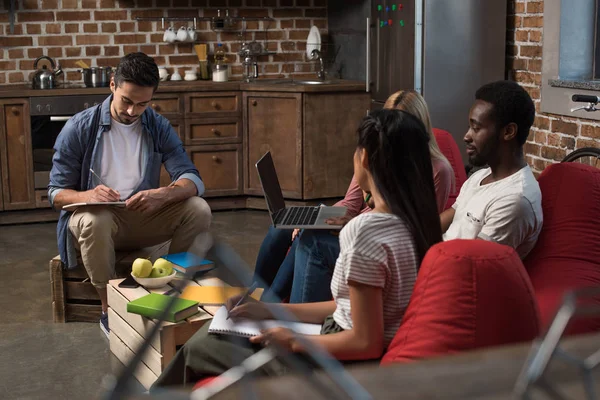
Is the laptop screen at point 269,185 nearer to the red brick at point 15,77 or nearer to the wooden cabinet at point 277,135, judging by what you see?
the wooden cabinet at point 277,135

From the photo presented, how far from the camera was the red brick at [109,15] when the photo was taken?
6461 mm

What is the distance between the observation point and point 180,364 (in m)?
2.23

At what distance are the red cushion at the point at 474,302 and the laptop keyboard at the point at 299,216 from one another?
1.37 m

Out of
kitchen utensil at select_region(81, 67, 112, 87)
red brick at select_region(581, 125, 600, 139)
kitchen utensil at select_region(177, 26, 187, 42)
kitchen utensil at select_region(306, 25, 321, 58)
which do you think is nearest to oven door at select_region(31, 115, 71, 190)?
kitchen utensil at select_region(81, 67, 112, 87)

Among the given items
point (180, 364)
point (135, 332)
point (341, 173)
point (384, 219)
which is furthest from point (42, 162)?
point (384, 219)

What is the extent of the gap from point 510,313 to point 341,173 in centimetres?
459

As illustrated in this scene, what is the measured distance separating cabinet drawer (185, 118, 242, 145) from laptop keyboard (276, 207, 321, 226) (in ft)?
8.95

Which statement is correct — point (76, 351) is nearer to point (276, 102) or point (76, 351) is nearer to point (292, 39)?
point (276, 102)

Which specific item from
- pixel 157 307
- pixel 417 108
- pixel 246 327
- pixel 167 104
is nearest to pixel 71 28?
pixel 167 104

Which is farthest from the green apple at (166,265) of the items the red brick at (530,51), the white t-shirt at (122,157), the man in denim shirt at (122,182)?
the red brick at (530,51)

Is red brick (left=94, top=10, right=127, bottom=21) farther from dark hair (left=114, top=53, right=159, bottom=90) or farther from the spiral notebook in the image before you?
the spiral notebook

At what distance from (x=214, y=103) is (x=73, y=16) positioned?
1312 mm

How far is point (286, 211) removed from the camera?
3514 mm

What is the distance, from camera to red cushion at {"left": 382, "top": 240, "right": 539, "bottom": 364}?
67.5 inches
